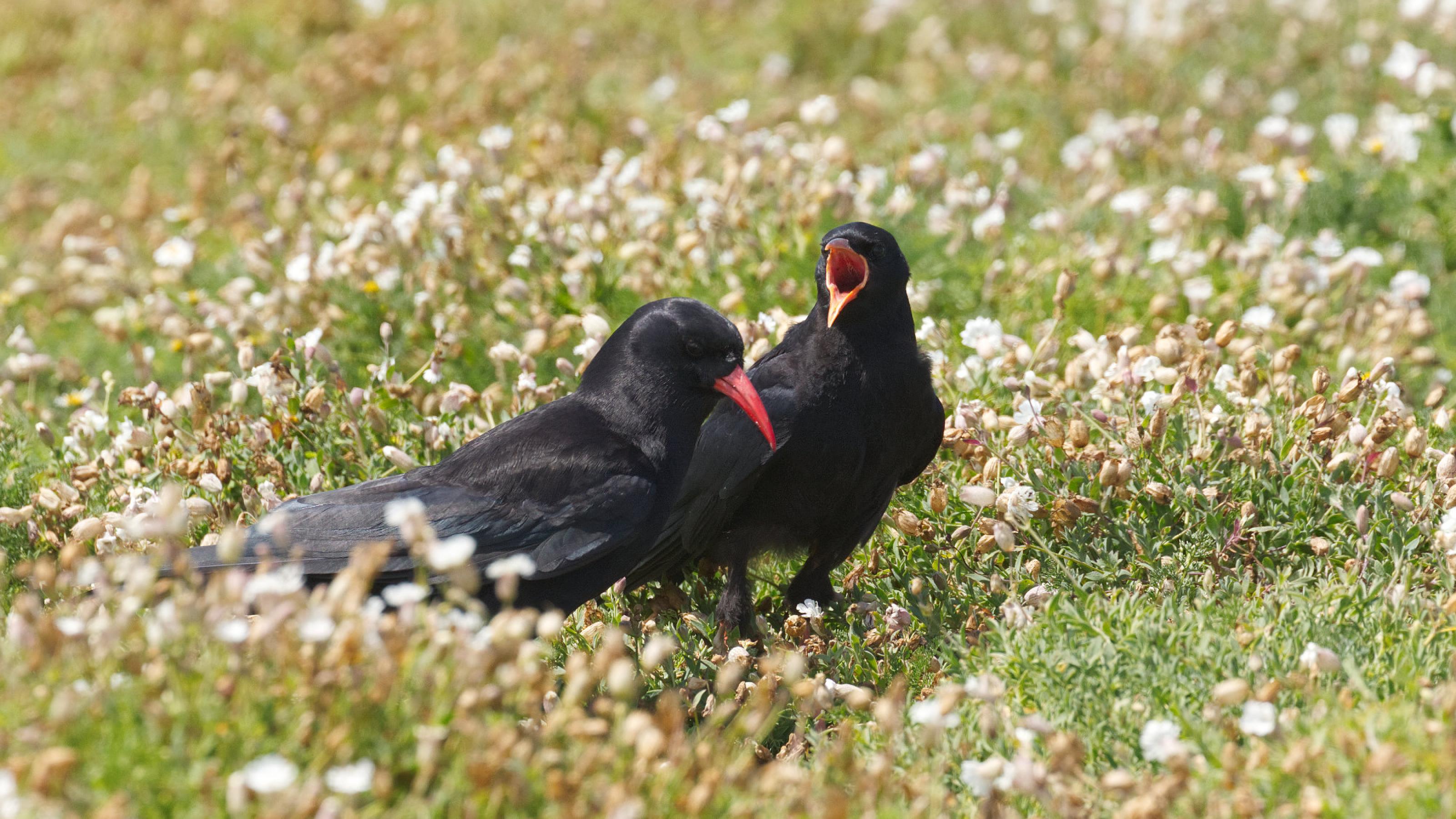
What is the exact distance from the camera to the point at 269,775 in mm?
2539

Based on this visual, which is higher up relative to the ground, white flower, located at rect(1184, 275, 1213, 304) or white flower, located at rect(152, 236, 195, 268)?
white flower, located at rect(152, 236, 195, 268)

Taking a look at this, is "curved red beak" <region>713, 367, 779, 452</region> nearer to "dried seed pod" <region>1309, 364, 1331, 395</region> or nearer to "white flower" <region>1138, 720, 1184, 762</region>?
"white flower" <region>1138, 720, 1184, 762</region>

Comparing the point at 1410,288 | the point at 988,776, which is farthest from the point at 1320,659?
the point at 1410,288

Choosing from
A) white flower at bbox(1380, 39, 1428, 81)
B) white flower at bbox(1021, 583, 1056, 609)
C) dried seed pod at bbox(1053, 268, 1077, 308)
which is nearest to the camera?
white flower at bbox(1021, 583, 1056, 609)

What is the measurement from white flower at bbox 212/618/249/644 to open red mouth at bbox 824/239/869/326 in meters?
2.06

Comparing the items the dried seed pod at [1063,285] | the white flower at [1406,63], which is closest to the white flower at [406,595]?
the dried seed pod at [1063,285]

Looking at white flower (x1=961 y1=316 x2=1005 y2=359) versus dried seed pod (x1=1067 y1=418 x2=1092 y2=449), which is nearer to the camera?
dried seed pod (x1=1067 y1=418 x2=1092 y2=449)

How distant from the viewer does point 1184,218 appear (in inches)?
250

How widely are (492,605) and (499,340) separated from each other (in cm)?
234

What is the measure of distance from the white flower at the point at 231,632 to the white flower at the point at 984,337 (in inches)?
111

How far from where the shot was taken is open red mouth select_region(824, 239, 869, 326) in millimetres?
4336

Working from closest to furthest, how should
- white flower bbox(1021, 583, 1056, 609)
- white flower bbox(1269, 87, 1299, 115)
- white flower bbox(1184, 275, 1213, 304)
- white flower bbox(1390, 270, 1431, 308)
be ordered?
white flower bbox(1021, 583, 1056, 609) → white flower bbox(1184, 275, 1213, 304) → white flower bbox(1390, 270, 1431, 308) → white flower bbox(1269, 87, 1299, 115)

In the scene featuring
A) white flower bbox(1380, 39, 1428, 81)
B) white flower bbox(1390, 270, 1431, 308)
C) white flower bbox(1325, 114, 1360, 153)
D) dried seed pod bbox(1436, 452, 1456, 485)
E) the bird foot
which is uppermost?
dried seed pod bbox(1436, 452, 1456, 485)

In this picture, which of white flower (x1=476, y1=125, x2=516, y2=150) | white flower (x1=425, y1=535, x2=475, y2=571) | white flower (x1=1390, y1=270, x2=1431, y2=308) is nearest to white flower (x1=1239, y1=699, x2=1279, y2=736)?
white flower (x1=425, y1=535, x2=475, y2=571)
